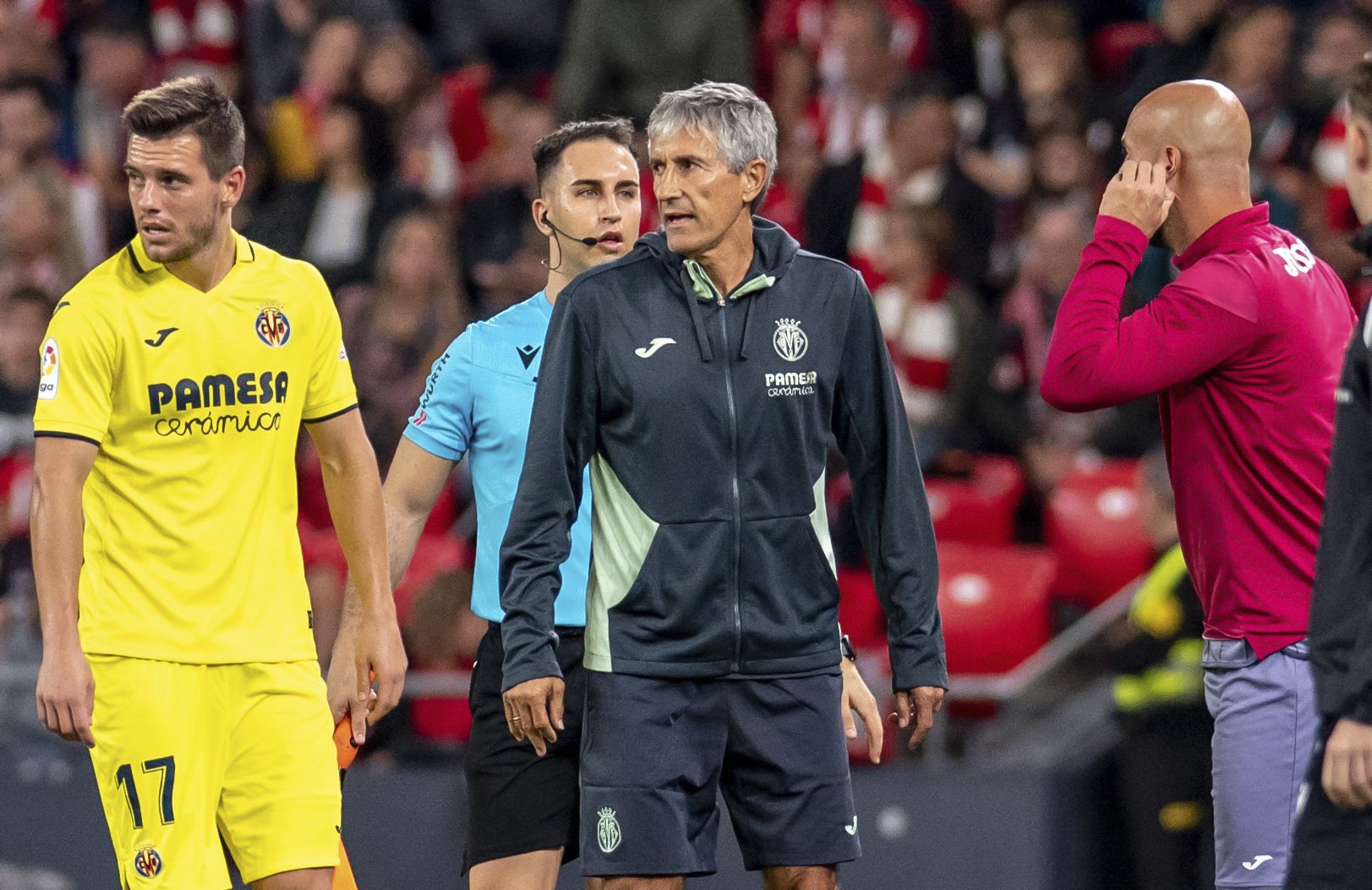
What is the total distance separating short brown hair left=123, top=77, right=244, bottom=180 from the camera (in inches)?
204

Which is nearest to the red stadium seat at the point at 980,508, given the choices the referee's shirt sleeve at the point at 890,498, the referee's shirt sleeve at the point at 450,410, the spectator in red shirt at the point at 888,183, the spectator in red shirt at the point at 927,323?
the spectator in red shirt at the point at 927,323

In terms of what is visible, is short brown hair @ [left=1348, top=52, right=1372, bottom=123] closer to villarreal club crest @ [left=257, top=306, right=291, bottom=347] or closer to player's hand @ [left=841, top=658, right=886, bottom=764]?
player's hand @ [left=841, top=658, right=886, bottom=764]

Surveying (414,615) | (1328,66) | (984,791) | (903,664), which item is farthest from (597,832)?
(1328,66)

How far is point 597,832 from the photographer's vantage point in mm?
4805

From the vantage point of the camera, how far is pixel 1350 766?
3.75 meters

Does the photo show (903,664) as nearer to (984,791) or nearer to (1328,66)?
(984,791)

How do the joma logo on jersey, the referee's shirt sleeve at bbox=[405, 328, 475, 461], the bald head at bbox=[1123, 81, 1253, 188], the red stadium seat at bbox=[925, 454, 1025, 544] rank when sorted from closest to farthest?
the bald head at bbox=[1123, 81, 1253, 188], the joma logo on jersey, the referee's shirt sleeve at bbox=[405, 328, 475, 461], the red stadium seat at bbox=[925, 454, 1025, 544]

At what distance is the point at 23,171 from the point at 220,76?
1.48m

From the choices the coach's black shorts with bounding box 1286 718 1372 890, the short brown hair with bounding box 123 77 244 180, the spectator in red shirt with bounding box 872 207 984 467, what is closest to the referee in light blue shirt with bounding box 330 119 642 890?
the short brown hair with bounding box 123 77 244 180

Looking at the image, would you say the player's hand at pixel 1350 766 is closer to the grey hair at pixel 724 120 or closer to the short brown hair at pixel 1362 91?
the short brown hair at pixel 1362 91

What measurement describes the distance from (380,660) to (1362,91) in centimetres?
280

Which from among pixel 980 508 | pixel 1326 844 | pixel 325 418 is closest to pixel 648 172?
pixel 980 508

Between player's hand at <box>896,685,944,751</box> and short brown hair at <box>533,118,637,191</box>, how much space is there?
189 centimetres

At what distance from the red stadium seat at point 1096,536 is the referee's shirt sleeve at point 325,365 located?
4.45 m
